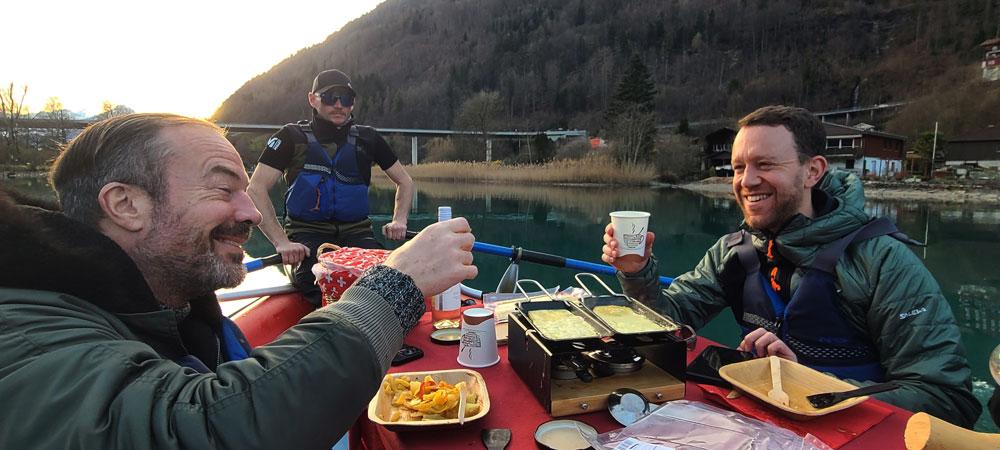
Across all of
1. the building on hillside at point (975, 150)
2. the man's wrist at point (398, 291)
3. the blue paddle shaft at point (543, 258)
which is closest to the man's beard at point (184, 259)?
the man's wrist at point (398, 291)

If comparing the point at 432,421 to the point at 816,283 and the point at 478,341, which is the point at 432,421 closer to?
the point at 478,341

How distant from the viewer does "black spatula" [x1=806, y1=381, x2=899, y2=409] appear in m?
1.27

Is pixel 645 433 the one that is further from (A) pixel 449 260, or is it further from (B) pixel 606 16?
(B) pixel 606 16

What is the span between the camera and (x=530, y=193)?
87.8 feet

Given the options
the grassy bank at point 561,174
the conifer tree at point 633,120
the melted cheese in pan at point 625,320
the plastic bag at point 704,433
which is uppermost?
the conifer tree at point 633,120

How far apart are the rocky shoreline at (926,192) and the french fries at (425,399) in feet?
92.0

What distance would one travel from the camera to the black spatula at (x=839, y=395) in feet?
4.18

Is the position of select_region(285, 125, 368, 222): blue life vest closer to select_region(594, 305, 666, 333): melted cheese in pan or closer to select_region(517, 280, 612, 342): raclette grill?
select_region(517, 280, 612, 342): raclette grill

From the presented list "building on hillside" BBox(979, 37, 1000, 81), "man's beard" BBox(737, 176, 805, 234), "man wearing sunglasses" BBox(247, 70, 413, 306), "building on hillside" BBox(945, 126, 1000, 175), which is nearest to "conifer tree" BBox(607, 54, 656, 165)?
"building on hillside" BBox(945, 126, 1000, 175)

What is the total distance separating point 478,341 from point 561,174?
29059 mm

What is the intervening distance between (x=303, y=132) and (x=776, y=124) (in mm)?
3178

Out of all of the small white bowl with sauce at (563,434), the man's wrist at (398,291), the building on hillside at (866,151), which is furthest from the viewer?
the building on hillside at (866,151)

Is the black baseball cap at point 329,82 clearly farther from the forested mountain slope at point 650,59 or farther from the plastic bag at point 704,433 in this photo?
the forested mountain slope at point 650,59

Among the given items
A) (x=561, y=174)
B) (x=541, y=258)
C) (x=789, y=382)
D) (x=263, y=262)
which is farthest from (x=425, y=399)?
(x=561, y=174)
